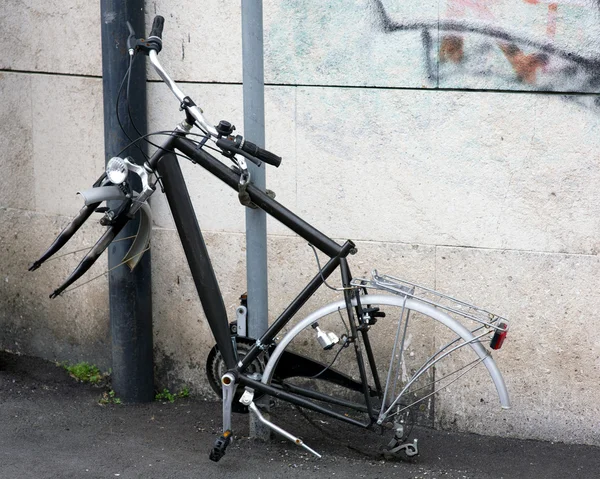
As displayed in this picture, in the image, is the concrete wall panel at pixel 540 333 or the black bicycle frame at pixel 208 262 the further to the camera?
the concrete wall panel at pixel 540 333

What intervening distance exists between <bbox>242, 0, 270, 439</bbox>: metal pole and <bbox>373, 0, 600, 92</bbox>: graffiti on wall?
73cm

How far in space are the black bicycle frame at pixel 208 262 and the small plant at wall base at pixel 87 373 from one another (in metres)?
1.37

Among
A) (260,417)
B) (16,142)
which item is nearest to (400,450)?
(260,417)

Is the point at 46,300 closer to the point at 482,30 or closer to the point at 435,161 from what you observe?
the point at 435,161

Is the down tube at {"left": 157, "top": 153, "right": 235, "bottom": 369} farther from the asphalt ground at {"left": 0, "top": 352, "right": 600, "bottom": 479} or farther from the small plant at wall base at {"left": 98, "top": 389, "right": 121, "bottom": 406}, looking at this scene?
the small plant at wall base at {"left": 98, "top": 389, "right": 121, "bottom": 406}

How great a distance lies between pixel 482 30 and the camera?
441 cm

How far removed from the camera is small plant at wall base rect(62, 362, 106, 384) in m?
5.48

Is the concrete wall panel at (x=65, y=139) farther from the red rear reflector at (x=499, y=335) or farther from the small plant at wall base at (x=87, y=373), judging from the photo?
the red rear reflector at (x=499, y=335)

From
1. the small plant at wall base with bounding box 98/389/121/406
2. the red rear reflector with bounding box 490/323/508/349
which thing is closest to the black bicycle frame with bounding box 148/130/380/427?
the red rear reflector with bounding box 490/323/508/349

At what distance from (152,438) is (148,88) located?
1.90 metres

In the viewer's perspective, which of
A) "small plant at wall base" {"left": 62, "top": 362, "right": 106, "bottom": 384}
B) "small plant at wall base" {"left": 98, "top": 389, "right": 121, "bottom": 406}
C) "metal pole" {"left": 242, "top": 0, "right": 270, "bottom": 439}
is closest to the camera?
"metal pole" {"left": 242, "top": 0, "right": 270, "bottom": 439}

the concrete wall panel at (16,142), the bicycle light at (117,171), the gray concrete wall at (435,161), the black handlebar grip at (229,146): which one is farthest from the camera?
the concrete wall panel at (16,142)

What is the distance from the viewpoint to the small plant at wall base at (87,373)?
548 centimetres

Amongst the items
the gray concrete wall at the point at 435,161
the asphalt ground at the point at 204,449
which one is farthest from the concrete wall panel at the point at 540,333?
the asphalt ground at the point at 204,449
